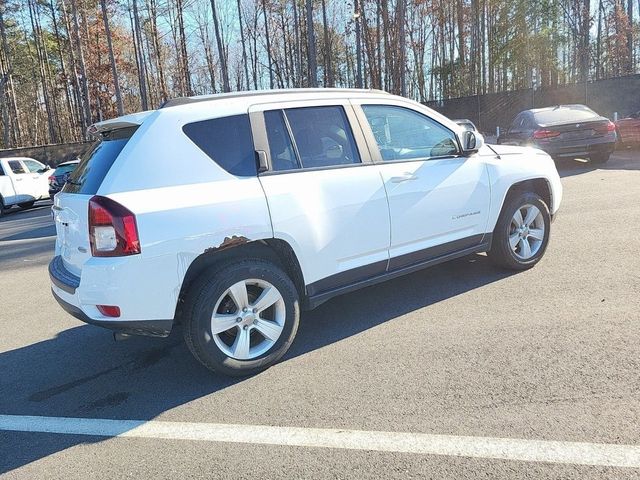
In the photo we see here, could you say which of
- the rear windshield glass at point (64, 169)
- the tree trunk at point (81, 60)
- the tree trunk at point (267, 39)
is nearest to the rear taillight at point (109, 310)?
the rear windshield glass at point (64, 169)

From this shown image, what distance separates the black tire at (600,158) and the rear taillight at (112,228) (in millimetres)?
12610

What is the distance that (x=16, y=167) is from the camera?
56.3 ft

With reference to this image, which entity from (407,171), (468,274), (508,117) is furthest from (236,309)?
(508,117)

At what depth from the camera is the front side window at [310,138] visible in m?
3.80

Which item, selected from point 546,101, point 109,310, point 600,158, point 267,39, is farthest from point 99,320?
point 267,39

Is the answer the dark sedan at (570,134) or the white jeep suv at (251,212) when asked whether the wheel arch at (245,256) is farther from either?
the dark sedan at (570,134)

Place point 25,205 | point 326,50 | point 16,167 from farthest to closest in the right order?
point 326,50
point 25,205
point 16,167

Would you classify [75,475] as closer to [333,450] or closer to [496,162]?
[333,450]

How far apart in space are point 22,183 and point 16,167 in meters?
0.71

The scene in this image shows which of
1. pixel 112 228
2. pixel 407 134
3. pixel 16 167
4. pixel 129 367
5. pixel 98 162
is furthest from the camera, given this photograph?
pixel 16 167

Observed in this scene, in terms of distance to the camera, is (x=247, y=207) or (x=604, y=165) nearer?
(x=247, y=207)

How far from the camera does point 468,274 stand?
5.39m

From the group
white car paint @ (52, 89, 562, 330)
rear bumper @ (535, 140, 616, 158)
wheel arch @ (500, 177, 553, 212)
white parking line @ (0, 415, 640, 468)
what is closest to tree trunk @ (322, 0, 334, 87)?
rear bumper @ (535, 140, 616, 158)

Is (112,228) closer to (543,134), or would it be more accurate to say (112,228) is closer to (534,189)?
(534,189)
